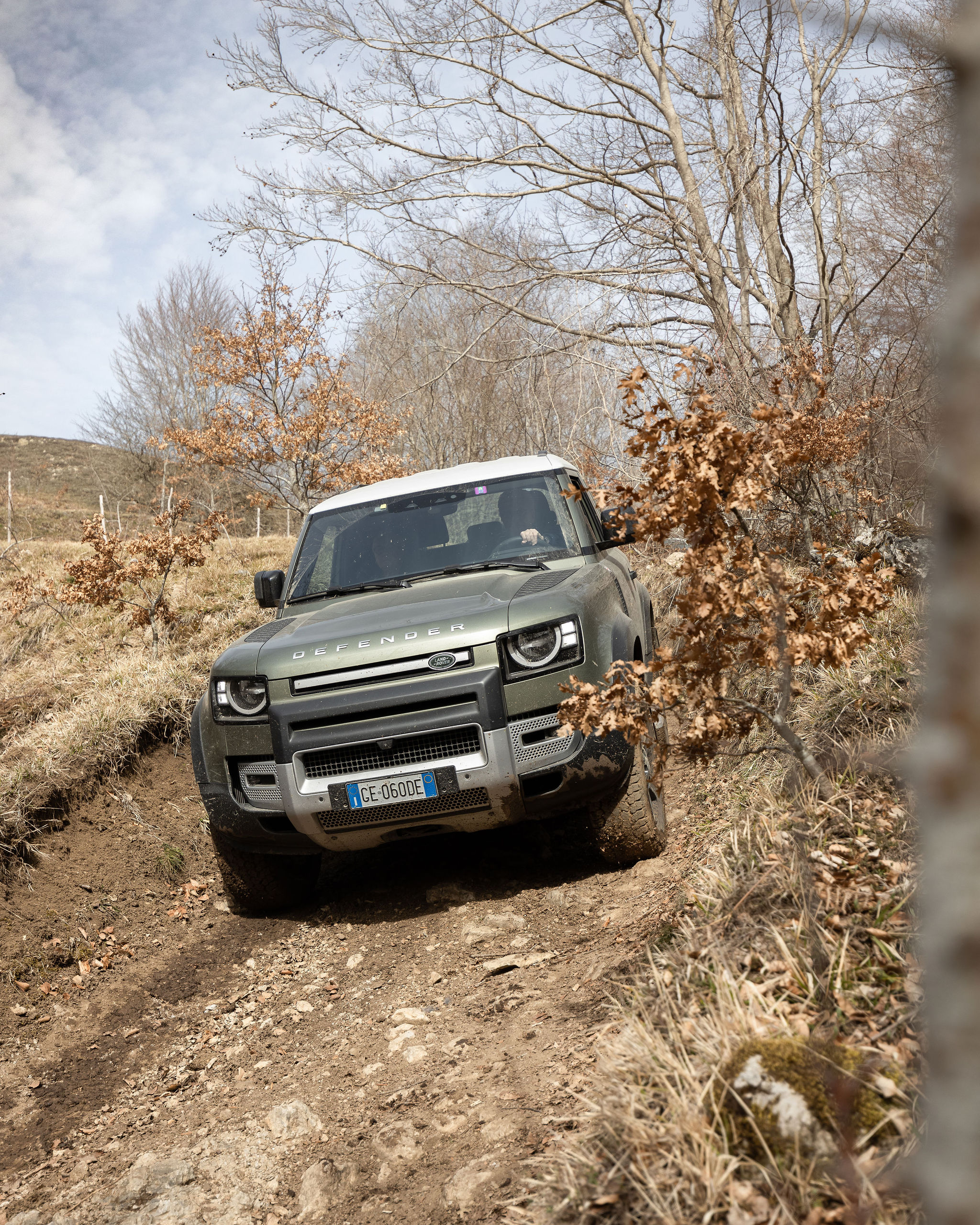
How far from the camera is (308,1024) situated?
3.89 meters

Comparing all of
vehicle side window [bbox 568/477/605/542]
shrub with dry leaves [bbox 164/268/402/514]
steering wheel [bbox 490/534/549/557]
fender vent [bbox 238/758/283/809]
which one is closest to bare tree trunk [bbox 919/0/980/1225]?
fender vent [bbox 238/758/283/809]

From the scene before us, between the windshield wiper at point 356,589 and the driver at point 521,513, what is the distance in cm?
71

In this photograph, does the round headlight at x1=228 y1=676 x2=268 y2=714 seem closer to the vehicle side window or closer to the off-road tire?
the off-road tire

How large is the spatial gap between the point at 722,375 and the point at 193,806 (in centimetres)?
570

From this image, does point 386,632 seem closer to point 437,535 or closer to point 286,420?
point 437,535

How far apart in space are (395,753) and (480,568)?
1.37 metres

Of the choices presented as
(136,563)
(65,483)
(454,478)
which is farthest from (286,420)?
(65,483)

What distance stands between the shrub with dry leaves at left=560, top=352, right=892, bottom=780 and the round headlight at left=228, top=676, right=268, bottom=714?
1.81 meters

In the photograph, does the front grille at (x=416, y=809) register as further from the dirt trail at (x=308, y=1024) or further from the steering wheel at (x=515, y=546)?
the steering wheel at (x=515, y=546)

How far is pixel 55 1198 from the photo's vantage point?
2943 mm

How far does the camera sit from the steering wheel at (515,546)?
17.5 feet

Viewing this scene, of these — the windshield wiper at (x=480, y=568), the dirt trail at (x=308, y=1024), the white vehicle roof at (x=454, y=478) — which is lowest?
the dirt trail at (x=308, y=1024)

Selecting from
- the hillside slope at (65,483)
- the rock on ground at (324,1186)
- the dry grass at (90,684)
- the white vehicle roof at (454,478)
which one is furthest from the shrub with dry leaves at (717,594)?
the hillside slope at (65,483)

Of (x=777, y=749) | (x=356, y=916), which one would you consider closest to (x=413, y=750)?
(x=356, y=916)
